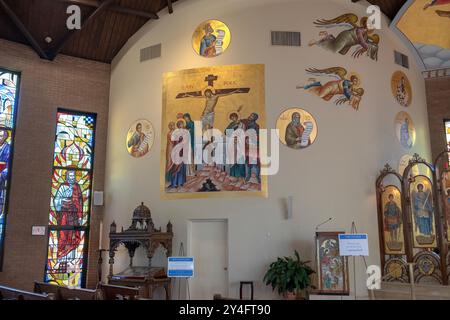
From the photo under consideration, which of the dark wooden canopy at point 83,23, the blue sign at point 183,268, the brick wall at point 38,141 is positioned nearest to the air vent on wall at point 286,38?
the dark wooden canopy at point 83,23

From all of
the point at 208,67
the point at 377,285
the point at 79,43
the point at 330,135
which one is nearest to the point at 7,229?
the point at 79,43

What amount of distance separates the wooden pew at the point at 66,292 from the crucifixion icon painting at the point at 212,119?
3724 millimetres

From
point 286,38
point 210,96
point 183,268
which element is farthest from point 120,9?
point 183,268

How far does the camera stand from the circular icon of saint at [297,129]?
10148mm

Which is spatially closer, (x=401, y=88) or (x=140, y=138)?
(x=140, y=138)

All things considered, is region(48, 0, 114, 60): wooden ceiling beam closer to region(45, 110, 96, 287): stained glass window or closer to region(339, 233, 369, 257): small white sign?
region(45, 110, 96, 287): stained glass window

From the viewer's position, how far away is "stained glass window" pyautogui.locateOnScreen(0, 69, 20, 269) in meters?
10.3

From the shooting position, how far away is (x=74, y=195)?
11.2 metres

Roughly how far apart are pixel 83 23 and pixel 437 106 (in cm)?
985

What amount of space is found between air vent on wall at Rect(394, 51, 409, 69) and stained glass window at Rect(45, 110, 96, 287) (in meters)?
8.17

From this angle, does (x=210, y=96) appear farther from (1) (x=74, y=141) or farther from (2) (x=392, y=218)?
(2) (x=392, y=218)

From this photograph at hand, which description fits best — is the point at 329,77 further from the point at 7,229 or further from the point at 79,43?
the point at 7,229

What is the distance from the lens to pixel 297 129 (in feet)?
33.4

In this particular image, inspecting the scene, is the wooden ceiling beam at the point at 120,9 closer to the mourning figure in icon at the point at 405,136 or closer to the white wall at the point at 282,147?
the white wall at the point at 282,147
